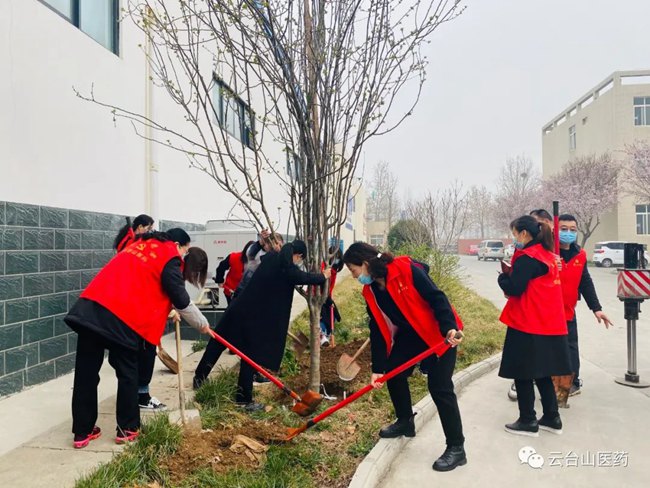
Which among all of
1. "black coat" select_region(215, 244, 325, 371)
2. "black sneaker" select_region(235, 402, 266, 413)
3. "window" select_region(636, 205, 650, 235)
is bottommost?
"black sneaker" select_region(235, 402, 266, 413)

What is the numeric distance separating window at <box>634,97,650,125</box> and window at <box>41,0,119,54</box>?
34691 mm

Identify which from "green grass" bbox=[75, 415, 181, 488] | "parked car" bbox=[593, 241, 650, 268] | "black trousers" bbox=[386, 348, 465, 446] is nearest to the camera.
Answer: "green grass" bbox=[75, 415, 181, 488]

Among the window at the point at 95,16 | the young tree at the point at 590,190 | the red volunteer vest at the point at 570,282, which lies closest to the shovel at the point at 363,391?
the red volunteer vest at the point at 570,282

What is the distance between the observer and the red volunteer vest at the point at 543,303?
385 cm

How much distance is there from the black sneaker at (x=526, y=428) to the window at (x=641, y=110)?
113 feet

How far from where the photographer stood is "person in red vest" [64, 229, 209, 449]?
3119 mm

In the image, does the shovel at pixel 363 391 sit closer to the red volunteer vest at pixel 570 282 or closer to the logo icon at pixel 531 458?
the logo icon at pixel 531 458

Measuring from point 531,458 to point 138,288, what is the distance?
9.96ft

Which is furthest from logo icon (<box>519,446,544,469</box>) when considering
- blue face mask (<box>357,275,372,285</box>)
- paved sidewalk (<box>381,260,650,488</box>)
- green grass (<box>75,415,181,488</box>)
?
green grass (<box>75,415,181,488</box>)

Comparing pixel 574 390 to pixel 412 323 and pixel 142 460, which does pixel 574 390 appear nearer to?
pixel 412 323

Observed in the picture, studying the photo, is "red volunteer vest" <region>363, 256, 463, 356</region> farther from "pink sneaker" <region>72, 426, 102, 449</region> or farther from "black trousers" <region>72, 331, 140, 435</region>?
"pink sneaker" <region>72, 426, 102, 449</region>

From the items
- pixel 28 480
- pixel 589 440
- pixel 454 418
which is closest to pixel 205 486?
pixel 28 480

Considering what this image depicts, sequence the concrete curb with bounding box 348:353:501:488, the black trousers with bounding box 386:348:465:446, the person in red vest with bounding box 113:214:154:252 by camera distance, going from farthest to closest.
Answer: the person in red vest with bounding box 113:214:154:252 → the black trousers with bounding box 386:348:465:446 → the concrete curb with bounding box 348:353:501:488

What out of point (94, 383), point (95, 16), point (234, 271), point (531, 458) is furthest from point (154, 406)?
point (95, 16)
